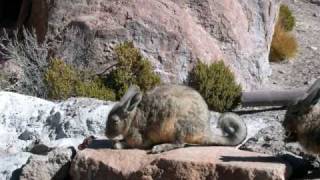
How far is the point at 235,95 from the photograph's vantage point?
1310cm

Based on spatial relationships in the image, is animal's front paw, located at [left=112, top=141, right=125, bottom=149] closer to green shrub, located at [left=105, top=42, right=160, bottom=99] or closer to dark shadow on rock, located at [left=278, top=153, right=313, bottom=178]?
dark shadow on rock, located at [left=278, top=153, right=313, bottom=178]

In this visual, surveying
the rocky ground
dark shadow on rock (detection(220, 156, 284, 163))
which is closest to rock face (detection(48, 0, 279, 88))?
the rocky ground

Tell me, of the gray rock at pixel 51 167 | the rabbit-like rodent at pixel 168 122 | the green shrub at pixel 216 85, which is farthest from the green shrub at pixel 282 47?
the rabbit-like rodent at pixel 168 122

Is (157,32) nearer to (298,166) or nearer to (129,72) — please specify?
(129,72)

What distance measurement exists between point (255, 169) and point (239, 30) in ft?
28.5

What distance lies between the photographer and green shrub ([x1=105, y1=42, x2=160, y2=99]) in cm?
1312

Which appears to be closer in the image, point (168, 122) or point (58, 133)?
point (168, 122)

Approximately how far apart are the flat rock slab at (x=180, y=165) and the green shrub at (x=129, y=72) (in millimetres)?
5506

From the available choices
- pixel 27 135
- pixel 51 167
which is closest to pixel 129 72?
pixel 27 135

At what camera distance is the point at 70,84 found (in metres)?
12.8

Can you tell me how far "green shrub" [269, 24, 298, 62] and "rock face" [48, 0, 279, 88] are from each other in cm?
247

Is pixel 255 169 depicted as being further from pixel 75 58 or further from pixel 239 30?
pixel 239 30

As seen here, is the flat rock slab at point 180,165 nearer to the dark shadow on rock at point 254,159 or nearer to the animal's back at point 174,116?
the dark shadow on rock at point 254,159

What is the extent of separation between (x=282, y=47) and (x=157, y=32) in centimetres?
426
